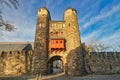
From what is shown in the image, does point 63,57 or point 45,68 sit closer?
point 45,68

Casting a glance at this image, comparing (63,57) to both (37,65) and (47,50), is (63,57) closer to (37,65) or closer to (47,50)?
(47,50)

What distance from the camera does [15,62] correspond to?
22719 millimetres

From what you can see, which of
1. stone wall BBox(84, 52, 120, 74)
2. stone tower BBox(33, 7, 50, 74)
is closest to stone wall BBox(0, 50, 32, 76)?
stone tower BBox(33, 7, 50, 74)

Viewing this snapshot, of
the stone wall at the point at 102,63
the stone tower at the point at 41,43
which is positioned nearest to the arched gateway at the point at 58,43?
the stone tower at the point at 41,43

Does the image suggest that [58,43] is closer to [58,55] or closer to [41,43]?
[58,55]

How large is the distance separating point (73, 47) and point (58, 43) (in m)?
2.55

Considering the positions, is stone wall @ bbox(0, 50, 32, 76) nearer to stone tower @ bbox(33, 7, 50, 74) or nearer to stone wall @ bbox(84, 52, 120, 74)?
stone tower @ bbox(33, 7, 50, 74)

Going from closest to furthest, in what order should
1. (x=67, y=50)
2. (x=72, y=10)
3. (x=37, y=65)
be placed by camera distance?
(x=37, y=65) → (x=67, y=50) → (x=72, y=10)

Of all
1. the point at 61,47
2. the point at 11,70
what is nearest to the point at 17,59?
the point at 11,70

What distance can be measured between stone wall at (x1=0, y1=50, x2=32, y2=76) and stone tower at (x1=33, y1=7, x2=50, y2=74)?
90.7 inches

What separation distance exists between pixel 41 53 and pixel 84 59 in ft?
23.1

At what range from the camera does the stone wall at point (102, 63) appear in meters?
22.8

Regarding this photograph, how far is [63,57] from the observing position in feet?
72.7

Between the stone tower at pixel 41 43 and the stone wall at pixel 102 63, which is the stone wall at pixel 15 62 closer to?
the stone tower at pixel 41 43
